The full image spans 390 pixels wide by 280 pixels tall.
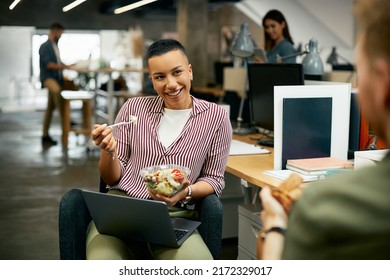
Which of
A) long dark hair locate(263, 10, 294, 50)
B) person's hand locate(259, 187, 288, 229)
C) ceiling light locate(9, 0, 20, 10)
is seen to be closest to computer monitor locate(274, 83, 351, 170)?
person's hand locate(259, 187, 288, 229)

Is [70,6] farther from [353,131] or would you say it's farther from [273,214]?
[273,214]

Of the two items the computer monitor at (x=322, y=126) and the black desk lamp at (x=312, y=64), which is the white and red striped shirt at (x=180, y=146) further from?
the black desk lamp at (x=312, y=64)

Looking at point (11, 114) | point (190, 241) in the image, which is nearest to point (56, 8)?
point (190, 241)

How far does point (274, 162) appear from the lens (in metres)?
2.48

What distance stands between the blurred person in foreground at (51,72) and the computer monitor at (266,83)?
1286 mm

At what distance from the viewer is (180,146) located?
87.7 inches

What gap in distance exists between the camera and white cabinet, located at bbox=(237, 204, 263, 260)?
8.71ft

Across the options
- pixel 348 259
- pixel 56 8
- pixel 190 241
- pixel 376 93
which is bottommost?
pixel 190 241

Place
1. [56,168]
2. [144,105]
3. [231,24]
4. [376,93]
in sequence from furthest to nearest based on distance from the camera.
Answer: [231,24]
[56,168]
[144,105]
[376,93]

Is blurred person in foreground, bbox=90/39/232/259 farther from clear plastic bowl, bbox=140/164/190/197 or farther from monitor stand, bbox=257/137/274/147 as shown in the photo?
monitor stand, bbox=257/137/274/147

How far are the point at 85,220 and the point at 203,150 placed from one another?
0.50 meters

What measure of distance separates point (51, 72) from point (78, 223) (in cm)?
381

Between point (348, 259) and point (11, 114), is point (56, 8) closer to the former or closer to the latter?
point (348, 259)

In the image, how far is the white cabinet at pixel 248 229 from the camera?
105 inches
